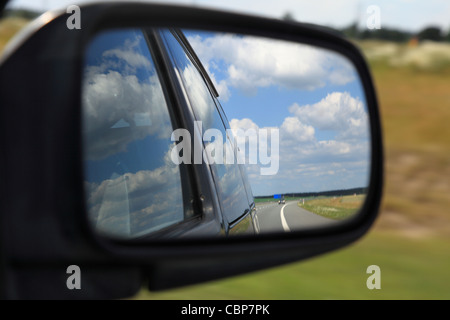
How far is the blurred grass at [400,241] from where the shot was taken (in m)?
5.79

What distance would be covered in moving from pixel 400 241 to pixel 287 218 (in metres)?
8.21

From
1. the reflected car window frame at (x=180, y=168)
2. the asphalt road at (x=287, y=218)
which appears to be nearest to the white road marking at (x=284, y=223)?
the asphalt road at (x=287, y=218)

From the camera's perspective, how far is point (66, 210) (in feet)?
3.34

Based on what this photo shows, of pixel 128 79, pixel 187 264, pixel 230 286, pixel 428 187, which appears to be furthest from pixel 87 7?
pixel 428 187

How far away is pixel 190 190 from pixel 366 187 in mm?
718

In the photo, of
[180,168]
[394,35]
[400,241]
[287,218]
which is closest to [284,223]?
[287,218]

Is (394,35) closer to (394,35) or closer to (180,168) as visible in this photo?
(394,35)

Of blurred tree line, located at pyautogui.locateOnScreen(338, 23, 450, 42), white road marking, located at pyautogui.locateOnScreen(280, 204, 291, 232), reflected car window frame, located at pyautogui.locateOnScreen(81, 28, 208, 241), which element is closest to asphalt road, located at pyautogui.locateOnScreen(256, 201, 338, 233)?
white road marking, located at pyautogui.locateOnScreen(280, 204, 291, 232)

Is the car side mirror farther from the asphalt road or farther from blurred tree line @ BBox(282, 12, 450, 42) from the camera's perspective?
blurred tree line @ BBox(282, 12, 450, 42)

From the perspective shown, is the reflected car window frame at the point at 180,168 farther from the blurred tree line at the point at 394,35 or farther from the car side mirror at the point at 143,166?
the blurred tree line at the point at 394,35

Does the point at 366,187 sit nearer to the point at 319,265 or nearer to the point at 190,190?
the point at 190,190

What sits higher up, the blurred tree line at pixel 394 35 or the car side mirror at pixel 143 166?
the blurred tree line at pixel 394 35

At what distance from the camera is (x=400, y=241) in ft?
31.2

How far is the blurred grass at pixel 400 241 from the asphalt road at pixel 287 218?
17cm
